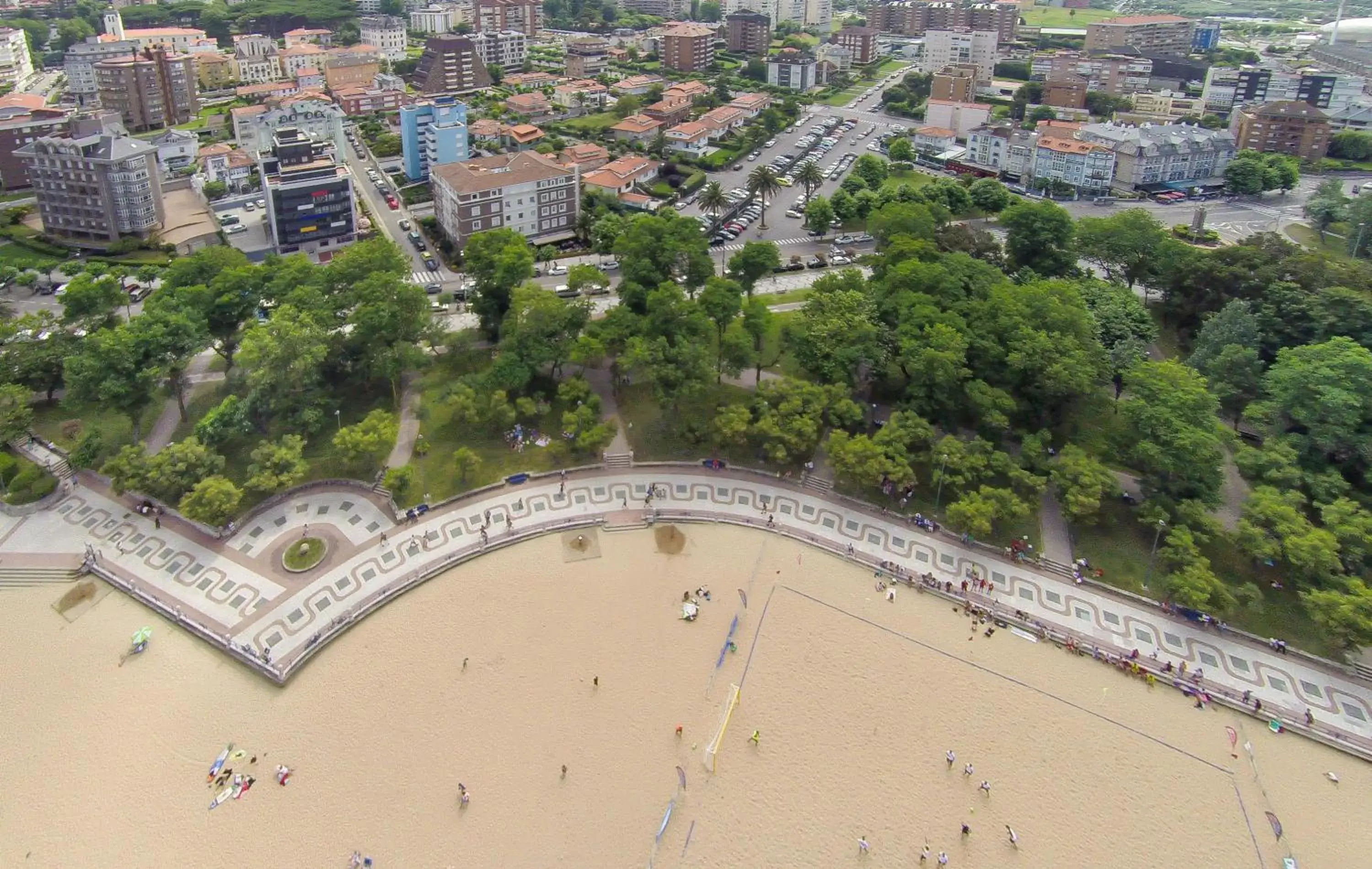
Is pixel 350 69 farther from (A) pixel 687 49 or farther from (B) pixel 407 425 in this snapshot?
(B) pixel 407 425

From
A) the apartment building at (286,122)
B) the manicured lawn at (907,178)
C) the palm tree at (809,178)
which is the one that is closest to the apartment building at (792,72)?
the manicured lawn at (907,178)

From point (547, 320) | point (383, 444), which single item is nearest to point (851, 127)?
point (547, 320)

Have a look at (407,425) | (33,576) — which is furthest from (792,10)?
(33,576)

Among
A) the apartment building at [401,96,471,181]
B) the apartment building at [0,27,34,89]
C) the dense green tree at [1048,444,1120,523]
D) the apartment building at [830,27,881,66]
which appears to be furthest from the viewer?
the apartment building at [830,27,881,66]

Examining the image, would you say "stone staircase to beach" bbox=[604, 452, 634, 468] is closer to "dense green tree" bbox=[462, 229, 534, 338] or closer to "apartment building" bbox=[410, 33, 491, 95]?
"dense green tree" bbox=[462, 229, 534, 338]

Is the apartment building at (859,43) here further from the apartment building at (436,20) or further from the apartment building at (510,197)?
the apartment building at (510,197)

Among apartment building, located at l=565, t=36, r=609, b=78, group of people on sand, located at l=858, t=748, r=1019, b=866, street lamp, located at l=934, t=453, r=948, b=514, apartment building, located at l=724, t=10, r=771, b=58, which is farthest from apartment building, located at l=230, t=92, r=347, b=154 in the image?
apartment building, located at l=724, t=10, r=771, b=58

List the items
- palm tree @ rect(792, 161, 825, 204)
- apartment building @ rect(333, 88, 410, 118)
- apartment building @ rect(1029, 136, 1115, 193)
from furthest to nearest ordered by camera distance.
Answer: apartment building @ rect(333, 88, 410, 118)
apartment building @ rect(1029, 136, 1115, 193)
palm tree @ rect(792, 161, 825, 204)

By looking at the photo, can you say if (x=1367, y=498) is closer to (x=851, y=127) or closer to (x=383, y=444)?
(x=383, y=444)
